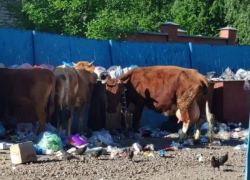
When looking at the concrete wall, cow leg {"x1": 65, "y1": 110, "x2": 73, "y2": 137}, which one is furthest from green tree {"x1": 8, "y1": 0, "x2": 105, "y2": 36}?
cow leg {"x1": 65, "y1": 110, "x2": 73, "y2": 137}

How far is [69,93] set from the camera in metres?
12.9

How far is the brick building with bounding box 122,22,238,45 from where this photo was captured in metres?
26.5

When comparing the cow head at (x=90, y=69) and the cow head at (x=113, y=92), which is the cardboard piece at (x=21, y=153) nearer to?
the cow head at (x=90, y=69)

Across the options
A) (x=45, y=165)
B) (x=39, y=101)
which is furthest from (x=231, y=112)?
(x=45, y=165)

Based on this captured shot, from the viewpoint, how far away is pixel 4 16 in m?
25.5

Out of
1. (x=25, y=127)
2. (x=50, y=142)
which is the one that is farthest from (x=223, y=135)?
(x=50, y=142)

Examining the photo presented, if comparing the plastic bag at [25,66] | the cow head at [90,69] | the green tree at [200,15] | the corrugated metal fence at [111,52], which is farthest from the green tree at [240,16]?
the plastic bag at [25,66]

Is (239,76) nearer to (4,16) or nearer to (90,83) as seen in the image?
(90,83)

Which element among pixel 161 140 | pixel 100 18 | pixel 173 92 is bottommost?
pixel 161 140

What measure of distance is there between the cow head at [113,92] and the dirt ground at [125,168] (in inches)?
112

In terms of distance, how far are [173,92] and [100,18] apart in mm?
9593

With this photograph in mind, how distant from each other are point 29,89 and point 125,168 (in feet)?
11.5

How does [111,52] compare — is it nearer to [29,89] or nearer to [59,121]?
[59,121]

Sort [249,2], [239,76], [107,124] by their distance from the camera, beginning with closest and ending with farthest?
[107,124], [239,76], [249,2]
